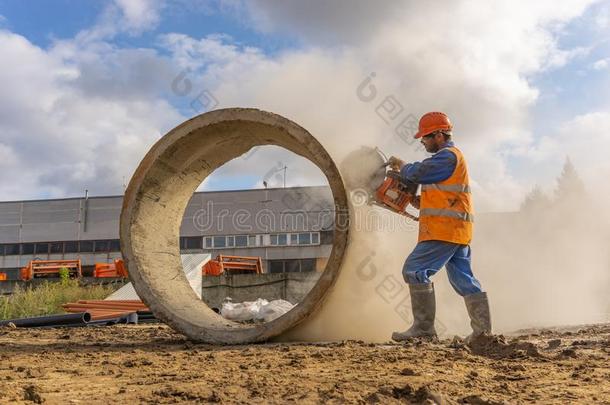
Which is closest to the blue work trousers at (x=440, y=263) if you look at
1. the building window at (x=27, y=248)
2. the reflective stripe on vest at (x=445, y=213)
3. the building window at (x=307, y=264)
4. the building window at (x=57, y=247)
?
the reflective stripe on vest at (x=445, y=213)

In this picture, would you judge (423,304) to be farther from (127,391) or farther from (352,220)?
(127,391)

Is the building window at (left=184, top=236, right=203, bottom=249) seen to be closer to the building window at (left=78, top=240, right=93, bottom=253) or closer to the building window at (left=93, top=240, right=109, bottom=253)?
the building window at (left=93, top=240, right=109, bottom=253)

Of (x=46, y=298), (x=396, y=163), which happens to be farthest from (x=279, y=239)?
(x=396, y=163)

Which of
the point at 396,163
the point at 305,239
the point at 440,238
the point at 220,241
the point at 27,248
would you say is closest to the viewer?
the point at 440,238

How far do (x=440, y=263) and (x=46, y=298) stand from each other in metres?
9.20

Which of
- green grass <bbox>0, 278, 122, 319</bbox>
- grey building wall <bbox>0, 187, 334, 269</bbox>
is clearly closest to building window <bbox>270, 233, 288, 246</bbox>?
grey building wall <bbox>0, 187, 334, 269</bbox>

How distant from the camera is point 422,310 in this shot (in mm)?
4746

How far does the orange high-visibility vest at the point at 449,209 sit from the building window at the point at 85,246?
89.4 ft

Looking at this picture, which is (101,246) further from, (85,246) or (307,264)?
(307,264)

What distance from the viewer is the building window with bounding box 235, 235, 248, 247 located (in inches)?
1074

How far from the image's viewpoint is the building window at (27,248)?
29.9 metres

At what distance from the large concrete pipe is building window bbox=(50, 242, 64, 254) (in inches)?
1016

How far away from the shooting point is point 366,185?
5.24m

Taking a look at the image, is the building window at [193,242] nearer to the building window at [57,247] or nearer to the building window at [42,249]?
the building window at [57,247]
